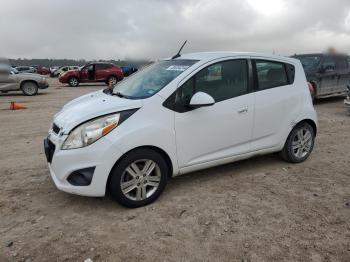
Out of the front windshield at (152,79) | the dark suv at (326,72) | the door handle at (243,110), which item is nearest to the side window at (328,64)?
the dark suv at (326,72)

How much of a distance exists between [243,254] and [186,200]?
1.16 meters

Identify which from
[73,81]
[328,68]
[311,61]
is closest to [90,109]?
[311,61]

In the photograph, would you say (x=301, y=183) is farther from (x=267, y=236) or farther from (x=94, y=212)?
(x=94, y=212)

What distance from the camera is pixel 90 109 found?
3.75m

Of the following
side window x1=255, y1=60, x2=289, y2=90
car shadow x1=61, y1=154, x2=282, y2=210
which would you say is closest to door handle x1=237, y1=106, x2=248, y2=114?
side window x1=255, y1=60, x2=289, y2=90

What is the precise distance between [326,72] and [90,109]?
1029 centimetres

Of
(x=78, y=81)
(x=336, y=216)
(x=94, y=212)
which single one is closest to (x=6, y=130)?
(x=94, y=212)

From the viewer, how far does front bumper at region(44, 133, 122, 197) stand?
3434 mm

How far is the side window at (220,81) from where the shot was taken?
402 centimetres

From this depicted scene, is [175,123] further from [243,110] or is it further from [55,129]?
[55,129]

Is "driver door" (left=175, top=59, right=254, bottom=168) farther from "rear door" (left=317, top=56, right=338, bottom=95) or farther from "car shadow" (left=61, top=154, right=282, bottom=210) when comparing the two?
"rear door" (left=317, top=56, right=338, bottom=95)

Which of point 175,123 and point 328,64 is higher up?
point 328,64

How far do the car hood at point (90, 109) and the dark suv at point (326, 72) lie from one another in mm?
9369

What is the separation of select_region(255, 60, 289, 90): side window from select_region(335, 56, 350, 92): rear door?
27.9ft
